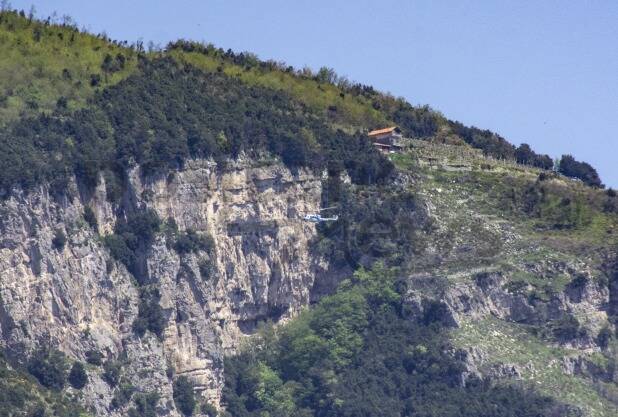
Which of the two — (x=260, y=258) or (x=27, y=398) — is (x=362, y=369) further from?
(x=27, y=398)

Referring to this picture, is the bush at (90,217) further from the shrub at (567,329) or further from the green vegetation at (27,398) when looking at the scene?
the shrub at (567,329)

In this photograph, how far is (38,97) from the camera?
167 metres

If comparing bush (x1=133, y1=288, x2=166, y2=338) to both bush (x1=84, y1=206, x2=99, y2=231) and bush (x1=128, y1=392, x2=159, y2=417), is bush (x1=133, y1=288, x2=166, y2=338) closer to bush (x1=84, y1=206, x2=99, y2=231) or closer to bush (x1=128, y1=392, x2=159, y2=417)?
bush (x1=128, y1=392, x2=159, y2=417)

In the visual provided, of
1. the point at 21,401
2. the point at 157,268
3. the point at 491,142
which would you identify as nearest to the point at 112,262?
the point at 157,268

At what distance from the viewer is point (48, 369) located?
156 meters

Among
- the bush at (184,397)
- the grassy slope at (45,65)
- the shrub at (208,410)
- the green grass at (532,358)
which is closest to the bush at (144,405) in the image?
the bush at (184,397)

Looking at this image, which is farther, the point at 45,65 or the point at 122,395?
the point at 45,65

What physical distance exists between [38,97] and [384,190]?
933 inches

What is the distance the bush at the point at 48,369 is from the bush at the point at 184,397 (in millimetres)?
8823

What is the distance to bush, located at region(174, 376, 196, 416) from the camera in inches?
6412

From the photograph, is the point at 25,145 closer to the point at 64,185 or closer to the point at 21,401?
the point at 64,185

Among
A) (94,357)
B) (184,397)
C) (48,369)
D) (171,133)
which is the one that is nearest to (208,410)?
(184,397)

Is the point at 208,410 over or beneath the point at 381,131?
beneath

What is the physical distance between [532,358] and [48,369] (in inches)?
1165
